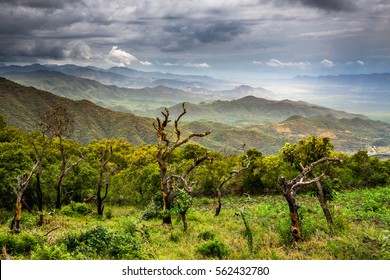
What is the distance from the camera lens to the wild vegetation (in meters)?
12.4

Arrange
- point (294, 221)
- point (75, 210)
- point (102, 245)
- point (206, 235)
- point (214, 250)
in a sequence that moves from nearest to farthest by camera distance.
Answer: point (214, 250)
point (102, 245)
point (294, 221)
point (206, 235)
point (75, 210)

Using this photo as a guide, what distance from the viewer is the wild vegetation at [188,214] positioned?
12.4 m

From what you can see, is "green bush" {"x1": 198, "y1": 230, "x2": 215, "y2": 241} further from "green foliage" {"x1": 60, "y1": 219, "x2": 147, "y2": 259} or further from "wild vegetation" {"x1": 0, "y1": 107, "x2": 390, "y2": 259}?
"green foliage" {"x1": 60, "y1": 219, "x2": 147, "y2": 259}

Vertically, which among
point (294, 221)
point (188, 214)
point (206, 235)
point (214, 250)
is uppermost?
point (294, 221)

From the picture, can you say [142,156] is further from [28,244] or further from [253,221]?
[28,244]

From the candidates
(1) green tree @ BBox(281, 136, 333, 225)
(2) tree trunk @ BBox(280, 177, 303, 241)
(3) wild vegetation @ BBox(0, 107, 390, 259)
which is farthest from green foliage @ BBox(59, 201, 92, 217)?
(1) green tree @ BBox(281, 136, 333, 225)

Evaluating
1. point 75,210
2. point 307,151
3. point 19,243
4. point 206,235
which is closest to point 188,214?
point 206,235

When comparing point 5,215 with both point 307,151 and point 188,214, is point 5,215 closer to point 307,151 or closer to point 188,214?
point 188,214

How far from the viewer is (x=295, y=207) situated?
43.9 ft

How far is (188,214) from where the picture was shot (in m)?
24.7

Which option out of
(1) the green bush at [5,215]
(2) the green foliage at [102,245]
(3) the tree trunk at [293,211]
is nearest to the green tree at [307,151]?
(3) the tree trunk at [293,211]

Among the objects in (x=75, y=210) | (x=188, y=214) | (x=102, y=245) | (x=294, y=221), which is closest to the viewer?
(x=102, y=245)
